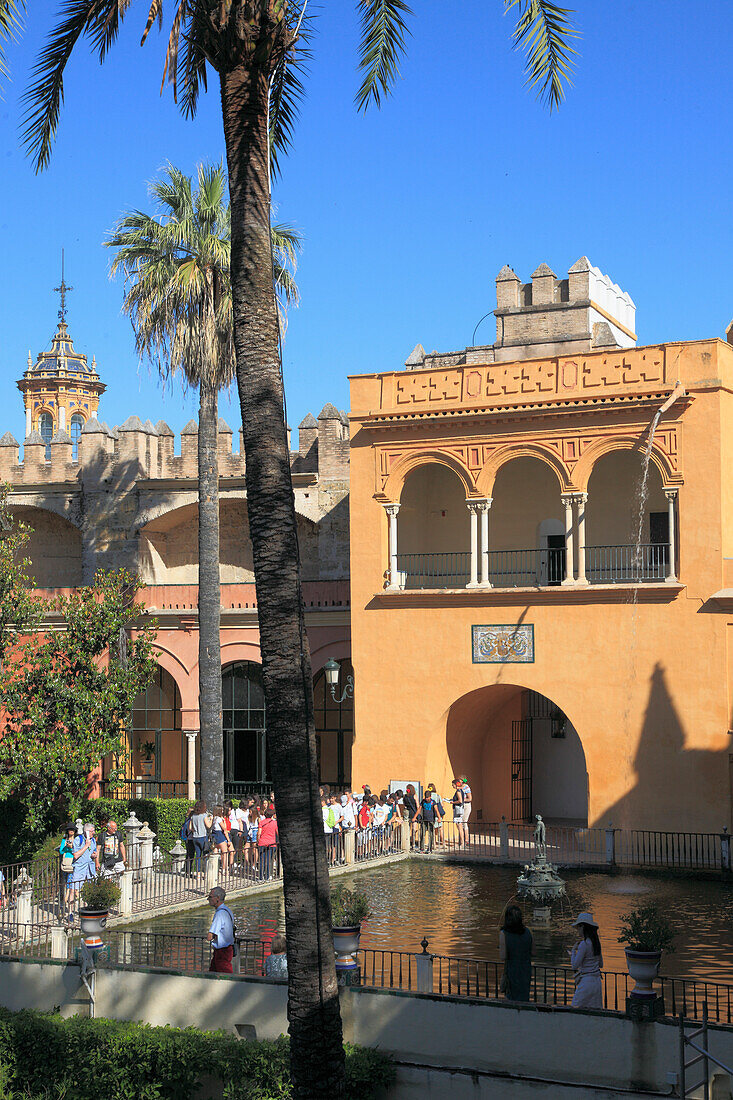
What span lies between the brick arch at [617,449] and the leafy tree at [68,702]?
31.0ft

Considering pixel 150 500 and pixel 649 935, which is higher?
pixel 150 500

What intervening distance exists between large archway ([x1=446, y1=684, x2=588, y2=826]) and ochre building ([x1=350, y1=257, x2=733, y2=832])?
51 mm

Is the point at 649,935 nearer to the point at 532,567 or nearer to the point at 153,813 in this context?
the point at 153,813

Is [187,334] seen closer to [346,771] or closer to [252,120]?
[346,771]

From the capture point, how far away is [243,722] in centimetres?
3189

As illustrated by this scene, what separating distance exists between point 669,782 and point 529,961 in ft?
40.7

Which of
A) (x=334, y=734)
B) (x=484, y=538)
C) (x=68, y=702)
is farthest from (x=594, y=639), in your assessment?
(x=68, y=702)

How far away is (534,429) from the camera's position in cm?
2558

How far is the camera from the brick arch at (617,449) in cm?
2423

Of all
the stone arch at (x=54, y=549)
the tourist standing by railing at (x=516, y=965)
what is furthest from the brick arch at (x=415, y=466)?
the tourist standing by railing at (x=516, y=965)

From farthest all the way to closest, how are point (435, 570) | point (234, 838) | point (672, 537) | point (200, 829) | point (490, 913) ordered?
point (435, 570) < point (672, 537) < point (234, 838) < point (200, 829) < point (490, 913)

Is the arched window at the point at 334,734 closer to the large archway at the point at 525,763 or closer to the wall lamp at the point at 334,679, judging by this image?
the wall lamp at the point at 334,679

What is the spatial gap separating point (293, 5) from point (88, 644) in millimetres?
18725

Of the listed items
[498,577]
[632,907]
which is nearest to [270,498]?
[632,907]
